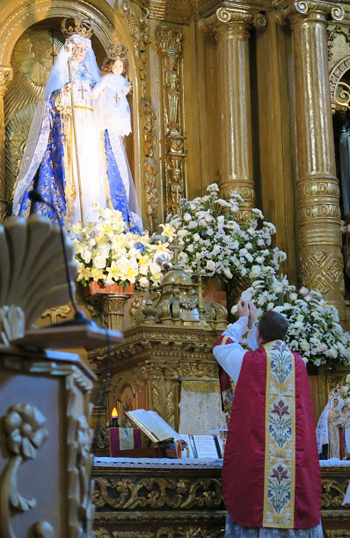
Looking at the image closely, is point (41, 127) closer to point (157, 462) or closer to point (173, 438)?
point (173, 438)

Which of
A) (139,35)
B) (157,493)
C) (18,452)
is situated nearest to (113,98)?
(139,35)

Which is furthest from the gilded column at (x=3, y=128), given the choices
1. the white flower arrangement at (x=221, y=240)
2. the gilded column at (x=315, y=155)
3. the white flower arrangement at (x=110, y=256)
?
the gilded column at (x=315, y=155)

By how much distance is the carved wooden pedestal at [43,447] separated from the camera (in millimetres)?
1938

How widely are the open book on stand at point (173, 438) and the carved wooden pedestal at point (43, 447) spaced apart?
3.30 m

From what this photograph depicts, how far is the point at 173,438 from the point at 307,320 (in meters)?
2.99

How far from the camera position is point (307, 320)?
819cm

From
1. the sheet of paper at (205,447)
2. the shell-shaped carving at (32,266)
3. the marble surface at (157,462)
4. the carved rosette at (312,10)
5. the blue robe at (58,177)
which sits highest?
the carved rosette at (312,10)

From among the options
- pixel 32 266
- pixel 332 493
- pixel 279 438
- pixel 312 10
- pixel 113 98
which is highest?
pixel 312 10

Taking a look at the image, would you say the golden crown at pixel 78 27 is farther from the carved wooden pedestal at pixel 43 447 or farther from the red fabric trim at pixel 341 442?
the carved wooden pedestal at pixel 43 447

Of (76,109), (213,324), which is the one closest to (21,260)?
(213,324)

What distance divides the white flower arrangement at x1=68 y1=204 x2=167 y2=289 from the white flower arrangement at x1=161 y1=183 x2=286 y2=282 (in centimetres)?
80

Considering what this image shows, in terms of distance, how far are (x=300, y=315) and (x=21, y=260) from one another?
20.4 feet

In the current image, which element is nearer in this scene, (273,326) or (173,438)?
(273,326)

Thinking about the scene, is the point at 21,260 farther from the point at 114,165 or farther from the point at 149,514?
the point at 114,165
